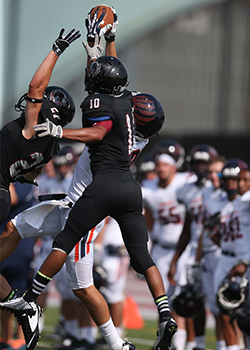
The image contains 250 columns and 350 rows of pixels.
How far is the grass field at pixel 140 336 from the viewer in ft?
24.7

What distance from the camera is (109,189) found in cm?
473

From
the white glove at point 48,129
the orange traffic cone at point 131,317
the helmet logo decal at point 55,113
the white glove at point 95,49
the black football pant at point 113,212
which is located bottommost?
the orange traffic cone at point 131,317

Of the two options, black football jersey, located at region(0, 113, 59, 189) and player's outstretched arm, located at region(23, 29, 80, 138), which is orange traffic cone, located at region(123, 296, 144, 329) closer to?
black football jersey, located at region(0, 113, 59, 189)

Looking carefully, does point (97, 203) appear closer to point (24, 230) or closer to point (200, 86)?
point (24, 230)

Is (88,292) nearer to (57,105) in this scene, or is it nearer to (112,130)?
(112,130)

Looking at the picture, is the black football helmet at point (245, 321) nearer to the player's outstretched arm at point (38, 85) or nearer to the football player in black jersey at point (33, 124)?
the football player in black jersey at point (33, 124)

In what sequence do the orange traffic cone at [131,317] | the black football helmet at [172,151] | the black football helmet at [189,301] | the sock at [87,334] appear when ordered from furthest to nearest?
the orange traffic cone at [131,317], the black football helmet at [172,151], the sock at [87,334], the black football helmet at [189,301]

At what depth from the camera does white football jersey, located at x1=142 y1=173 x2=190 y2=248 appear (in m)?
7.71

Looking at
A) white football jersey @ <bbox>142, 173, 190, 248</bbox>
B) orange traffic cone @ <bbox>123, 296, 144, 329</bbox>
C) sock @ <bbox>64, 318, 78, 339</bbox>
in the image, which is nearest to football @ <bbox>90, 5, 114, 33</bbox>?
white football jersey @ <bbox>142, 173, 190, 248</bbox>

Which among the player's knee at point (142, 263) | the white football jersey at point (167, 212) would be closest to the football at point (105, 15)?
the player's knee at point (142, 263)

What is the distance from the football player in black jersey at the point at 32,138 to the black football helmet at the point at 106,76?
29cm

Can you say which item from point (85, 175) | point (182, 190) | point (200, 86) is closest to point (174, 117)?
point (200, 86)

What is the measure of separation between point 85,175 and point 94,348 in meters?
2.83

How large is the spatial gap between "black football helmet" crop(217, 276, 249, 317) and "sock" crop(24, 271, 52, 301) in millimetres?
2127
